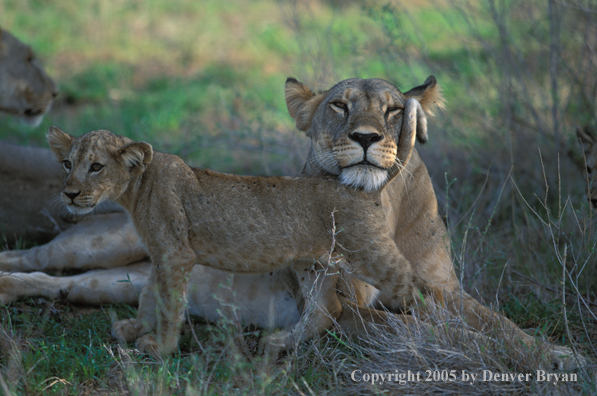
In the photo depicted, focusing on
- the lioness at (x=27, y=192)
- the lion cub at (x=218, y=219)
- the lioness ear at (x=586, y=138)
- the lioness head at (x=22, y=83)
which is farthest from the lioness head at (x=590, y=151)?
the lioness head at (x=22, y=83)

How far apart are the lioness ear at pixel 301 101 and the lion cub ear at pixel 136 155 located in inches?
36.9

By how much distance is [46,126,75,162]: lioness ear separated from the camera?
9.53 feet

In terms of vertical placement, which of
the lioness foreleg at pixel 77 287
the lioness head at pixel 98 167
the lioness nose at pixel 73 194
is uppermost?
the lioness head at pixel 98 167

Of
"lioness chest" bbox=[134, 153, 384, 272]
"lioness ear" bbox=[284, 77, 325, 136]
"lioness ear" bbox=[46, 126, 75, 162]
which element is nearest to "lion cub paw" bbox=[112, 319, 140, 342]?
"lioness chest" bbox=[134, 153, 384, 272]

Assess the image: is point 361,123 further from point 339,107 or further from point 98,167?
point 98,167

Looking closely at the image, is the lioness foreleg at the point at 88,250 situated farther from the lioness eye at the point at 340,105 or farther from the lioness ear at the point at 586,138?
the lioness ear at the point at 586,138

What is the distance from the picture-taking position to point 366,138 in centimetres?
275

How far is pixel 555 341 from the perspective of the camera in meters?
3.20

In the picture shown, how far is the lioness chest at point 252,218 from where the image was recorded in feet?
9.14

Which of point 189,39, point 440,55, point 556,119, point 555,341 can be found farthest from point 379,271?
point 189,39

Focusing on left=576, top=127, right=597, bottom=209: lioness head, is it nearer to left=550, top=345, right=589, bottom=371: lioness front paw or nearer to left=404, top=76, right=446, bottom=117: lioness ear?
left=404, top=76, right=446, bottom=117: lioness ear

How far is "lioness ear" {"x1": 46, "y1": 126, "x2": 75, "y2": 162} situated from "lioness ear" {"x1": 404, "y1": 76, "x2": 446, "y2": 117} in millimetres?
1686
